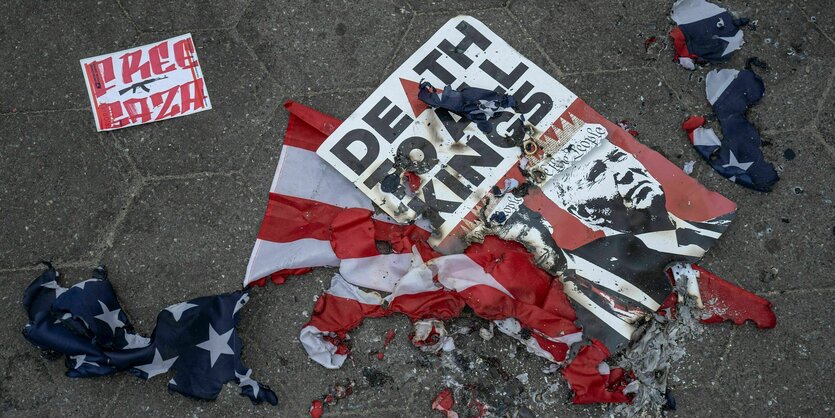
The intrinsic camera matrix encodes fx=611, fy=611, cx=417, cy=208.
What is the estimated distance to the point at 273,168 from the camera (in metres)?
2.63

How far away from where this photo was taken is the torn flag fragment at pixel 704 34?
2652 mm

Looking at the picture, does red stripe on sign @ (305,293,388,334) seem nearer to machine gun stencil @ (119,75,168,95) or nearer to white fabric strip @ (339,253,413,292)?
white fabric strip @ (339,253,413,292)

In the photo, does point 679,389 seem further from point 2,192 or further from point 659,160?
point 2,192

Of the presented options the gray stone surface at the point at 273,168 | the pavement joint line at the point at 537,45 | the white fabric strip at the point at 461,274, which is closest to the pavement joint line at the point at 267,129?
the gray stone surface at the point at 273,168

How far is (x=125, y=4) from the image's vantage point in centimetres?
275

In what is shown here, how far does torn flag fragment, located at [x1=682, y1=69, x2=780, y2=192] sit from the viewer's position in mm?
2566

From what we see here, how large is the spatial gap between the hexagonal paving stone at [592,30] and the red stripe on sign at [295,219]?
1191mm

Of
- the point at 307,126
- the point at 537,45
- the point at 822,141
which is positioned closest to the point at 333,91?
the point at 307,126

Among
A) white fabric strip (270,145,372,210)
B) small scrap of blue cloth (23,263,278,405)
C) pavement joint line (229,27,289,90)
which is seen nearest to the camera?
small scrap of blue cloth (23,263,278,405)

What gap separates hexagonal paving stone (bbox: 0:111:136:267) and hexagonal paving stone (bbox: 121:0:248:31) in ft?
1.64

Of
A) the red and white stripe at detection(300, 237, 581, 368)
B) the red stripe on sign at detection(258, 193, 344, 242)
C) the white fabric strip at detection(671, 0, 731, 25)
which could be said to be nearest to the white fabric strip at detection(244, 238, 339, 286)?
the red stripe on sign at detection(258, 193, 344, 242)

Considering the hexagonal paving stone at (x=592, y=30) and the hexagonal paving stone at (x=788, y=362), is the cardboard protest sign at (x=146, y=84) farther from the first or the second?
the hexagonal paving stone at (x=788, y=362)

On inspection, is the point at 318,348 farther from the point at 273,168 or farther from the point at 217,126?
the point at 217,126

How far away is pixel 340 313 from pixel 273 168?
2.26 ft
